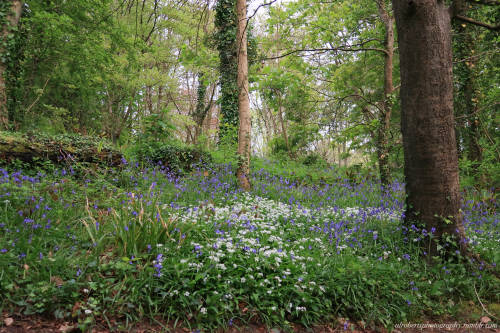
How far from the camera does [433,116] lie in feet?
11.3

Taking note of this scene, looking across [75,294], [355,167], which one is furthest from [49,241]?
[355,167]

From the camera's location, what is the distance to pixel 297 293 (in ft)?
8.84

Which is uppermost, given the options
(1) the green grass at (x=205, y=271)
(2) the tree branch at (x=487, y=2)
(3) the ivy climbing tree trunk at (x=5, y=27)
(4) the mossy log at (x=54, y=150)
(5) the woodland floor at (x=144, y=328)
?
(3) the ivy climbing tree trunk at (x=5, y=27)

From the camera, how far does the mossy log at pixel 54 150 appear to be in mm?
5184

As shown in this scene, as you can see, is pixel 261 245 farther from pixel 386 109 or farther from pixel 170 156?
pixel 386 109

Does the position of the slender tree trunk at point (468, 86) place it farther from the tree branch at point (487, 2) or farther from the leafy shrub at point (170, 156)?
the leafy shrub at point (170, 156)

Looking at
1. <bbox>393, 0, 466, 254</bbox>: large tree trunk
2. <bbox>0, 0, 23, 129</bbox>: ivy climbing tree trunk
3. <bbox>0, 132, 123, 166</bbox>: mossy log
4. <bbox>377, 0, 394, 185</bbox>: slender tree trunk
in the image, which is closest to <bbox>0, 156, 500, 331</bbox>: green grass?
<bbox>393, 0, 466, 254</bbox>: large tree trunk

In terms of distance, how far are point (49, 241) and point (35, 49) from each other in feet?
34.1

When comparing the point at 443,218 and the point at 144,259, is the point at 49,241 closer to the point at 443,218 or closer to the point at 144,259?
the point at 144,259

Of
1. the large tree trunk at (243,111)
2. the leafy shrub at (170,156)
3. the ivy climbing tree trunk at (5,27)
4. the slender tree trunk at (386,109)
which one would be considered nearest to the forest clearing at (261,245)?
the large tree trunk at (243,111)

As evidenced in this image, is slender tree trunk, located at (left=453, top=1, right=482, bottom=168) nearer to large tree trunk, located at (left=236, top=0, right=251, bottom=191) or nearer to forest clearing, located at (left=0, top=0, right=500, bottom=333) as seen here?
forest clearing, located at (left=0, top=0, right=500, bottom=333)

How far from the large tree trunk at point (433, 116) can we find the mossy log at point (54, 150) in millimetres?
5702

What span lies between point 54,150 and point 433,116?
21.6ft

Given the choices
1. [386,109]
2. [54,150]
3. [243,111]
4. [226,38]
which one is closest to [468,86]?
[386,109]
